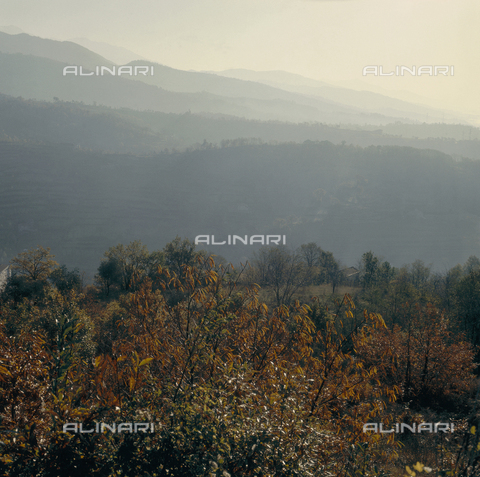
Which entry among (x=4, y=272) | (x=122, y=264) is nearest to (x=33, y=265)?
(x=122, y=264)

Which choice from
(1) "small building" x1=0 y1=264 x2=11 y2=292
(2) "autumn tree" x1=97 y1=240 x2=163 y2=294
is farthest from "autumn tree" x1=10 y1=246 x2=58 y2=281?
(1) "small building" x1=0 y1=264 x2=11 y2=292

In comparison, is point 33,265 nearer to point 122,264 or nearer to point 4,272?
point 122,264

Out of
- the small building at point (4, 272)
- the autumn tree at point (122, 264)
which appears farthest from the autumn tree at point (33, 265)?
the small building at point (4, 272)

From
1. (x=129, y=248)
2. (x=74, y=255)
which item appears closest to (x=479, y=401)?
(x=129, y=248)

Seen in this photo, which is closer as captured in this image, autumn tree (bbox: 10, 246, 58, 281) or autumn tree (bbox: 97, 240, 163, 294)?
autumn tree (bbox: 10, 246, 58, 281)

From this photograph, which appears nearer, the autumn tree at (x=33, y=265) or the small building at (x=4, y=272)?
the autumn tree at (x=33, y=265)

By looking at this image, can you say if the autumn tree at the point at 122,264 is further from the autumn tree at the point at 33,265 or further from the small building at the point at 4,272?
the small building at the point at 4,272

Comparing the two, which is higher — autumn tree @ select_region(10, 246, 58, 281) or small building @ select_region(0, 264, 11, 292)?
autumn tree @ select_region(10, 246, 58, 281)

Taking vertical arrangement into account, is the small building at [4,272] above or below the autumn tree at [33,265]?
below

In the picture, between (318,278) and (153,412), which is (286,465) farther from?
(318,278)

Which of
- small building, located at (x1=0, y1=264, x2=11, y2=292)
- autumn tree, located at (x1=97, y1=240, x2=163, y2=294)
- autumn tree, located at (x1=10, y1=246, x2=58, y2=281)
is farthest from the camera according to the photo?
small building, located at (x1=0, y1=264, x2=11, y2=292)

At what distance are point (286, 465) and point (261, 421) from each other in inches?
22.7

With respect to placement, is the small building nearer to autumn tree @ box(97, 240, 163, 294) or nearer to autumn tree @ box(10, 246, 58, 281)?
autumn tree @ box(97, 240, 163, 294)

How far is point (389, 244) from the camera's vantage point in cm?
18425
